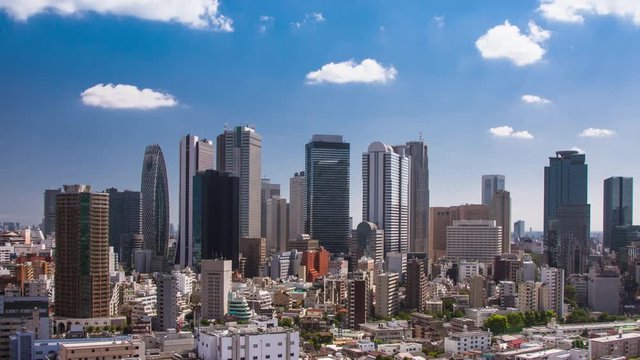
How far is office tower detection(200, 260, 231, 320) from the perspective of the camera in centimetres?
1512

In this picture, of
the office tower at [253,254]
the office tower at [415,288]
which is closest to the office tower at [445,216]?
the office tower at [253,254]

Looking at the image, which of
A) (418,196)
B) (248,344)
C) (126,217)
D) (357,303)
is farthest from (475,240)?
(248,344)

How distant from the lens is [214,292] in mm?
15258

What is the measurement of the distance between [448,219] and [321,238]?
23.6 feet

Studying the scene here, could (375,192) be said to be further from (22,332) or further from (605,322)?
(22,332)

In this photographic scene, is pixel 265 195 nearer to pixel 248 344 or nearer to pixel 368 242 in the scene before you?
pixel 368 242

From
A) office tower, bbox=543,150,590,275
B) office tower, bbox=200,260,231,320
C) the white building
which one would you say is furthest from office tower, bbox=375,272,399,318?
office tower, bbox=543,150,590,275

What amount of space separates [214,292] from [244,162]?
15384 millimetres

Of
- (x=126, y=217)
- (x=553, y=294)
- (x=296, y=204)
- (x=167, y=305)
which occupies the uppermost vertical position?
(x=296, y=204)

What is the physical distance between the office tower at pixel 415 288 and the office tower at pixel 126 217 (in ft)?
48.1

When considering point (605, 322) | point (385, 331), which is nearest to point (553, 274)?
point (605, 322)

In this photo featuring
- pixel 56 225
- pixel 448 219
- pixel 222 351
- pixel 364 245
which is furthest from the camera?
pixel 448 219

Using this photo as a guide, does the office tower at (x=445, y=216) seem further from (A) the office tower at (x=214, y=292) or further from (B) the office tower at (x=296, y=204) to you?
(A) the office tower at (x=214, y=292)

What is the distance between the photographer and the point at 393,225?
29.3 meters
